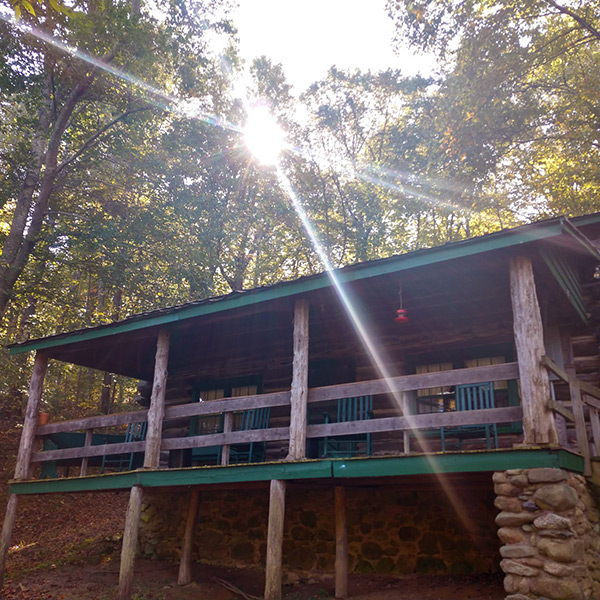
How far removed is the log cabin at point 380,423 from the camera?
7.20 metres

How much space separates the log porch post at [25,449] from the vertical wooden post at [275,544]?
5.84 meters

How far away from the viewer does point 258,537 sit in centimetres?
1198

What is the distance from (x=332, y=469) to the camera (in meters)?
8.45

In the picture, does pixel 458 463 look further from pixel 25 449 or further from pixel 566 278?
pixel 25 449

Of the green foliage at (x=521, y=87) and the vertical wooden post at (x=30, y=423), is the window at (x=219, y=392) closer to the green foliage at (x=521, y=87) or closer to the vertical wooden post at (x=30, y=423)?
the vertical wooden post at (x=30, y=423)

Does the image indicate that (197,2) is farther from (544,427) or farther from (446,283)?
(544,427)

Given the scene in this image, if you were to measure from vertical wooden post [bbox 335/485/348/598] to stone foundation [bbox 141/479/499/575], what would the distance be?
81 centimetres

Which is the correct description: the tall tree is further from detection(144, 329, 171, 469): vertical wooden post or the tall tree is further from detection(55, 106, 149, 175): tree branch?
detection(144, 329, 171, 469): vertical wooden post

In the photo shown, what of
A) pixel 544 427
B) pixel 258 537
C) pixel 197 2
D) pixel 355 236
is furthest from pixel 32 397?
pixel 355 236

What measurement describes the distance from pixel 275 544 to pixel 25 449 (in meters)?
6.39

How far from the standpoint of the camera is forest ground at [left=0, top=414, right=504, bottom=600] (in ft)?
30.4

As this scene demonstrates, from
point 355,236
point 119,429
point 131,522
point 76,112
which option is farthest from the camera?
point 355,236

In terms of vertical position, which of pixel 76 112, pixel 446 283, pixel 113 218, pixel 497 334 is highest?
pixel 76 112

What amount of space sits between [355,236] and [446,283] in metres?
20.5
